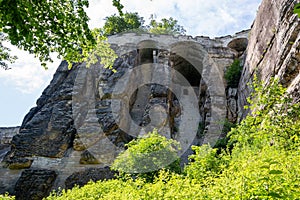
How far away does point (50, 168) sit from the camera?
12.3m

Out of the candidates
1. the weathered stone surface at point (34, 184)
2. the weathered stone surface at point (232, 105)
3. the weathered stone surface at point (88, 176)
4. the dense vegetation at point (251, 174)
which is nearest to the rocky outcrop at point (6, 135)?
the weathered stone surface at point (34, 184)

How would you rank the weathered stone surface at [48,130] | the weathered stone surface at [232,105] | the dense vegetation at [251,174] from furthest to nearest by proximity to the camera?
the weathered stone surface at [232,105] → the weathered stone surface at [48,130] → the dense vegetation at [251,174]

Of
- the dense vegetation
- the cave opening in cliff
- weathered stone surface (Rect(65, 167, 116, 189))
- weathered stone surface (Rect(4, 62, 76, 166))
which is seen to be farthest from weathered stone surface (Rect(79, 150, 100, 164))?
the cave opening in cliff

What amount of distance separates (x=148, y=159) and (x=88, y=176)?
4175 mm

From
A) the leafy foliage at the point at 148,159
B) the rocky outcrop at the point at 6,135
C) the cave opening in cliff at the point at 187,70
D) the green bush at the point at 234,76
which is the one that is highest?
the cave opening in cliff at the point at 187,70

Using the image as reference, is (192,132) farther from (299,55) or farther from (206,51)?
(299,55)

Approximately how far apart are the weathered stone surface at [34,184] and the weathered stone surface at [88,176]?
86cm

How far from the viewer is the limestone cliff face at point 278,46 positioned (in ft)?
26.0

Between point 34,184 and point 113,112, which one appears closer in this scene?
point 34,184

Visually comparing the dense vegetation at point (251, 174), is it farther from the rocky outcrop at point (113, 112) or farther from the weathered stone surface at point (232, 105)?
the weathered stone surface at point (232, 105)

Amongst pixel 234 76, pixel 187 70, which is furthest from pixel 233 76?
pixel 187 70

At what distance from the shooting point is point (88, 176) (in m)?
11.1

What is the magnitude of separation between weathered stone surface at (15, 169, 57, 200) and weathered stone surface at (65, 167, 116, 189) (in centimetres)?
86

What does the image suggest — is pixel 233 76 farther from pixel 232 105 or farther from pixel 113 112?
pixel 113 112
